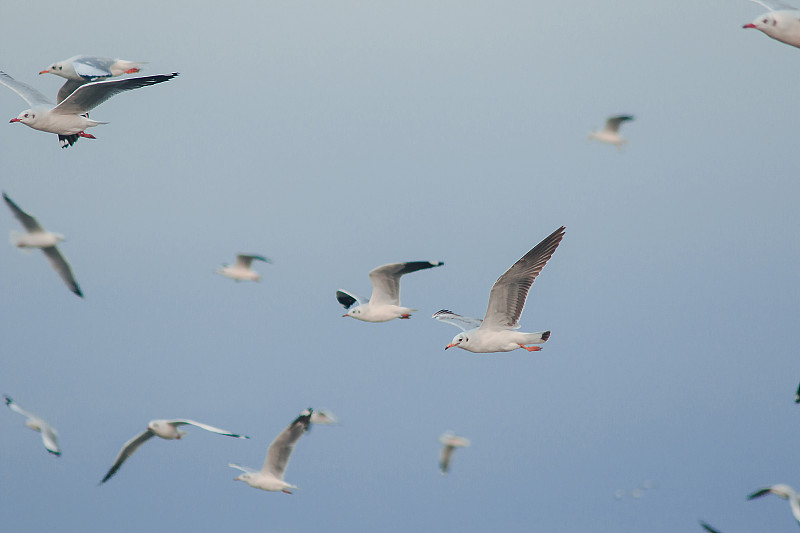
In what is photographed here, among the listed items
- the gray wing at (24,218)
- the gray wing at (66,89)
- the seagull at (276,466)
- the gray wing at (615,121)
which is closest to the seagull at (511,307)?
the seagull at (276,466)

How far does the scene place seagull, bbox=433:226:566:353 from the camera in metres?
14.0

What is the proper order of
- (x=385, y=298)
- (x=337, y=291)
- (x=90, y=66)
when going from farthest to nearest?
1. (x=337, y=291)
2. (x=385, y=298)
3. (x=90, y=66)

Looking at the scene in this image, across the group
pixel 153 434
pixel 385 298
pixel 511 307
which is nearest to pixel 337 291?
pixel 385 298

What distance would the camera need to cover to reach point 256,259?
88.6 feet

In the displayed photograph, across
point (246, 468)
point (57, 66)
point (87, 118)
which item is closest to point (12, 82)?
point (57, 66)

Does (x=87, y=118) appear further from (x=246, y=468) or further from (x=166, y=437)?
(x=246, y=468)

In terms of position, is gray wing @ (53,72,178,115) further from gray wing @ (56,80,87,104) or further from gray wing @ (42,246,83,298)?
gray wing @ (42,246,83,298)

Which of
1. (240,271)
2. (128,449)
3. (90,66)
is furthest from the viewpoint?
(240,271)

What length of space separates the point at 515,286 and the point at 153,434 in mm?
7113

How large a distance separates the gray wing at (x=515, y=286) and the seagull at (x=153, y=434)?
4.33 m

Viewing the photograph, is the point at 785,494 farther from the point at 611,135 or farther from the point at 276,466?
the point at 611,135

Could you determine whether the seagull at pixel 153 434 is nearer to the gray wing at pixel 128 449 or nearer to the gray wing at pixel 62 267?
the gray wing at pixel 128 449

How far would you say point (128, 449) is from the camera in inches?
706

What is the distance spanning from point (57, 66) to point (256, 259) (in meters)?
11.5
